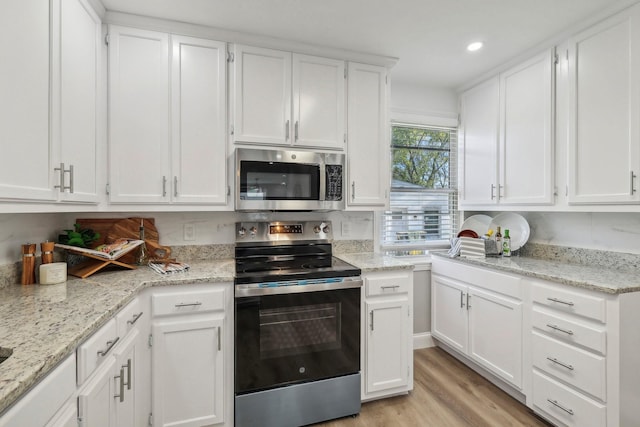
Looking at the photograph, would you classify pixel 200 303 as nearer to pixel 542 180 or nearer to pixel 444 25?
pixel 444 25

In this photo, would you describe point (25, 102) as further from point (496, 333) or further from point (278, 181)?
point (496, 333)

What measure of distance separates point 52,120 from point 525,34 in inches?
107

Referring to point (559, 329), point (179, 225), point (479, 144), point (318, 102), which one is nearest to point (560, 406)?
point (559, 329)

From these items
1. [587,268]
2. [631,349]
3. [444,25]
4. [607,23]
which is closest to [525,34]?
[607,23]

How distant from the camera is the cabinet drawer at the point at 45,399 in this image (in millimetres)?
708

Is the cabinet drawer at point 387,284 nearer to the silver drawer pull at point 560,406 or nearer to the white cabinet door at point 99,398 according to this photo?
the silver drawer pull at point 560,406

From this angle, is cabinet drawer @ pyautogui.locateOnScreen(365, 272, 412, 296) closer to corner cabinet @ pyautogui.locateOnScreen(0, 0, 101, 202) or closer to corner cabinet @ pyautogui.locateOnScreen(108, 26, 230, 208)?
corner cabinet @ pyautogui.locateOnScreen(108, 26, 230, 208)

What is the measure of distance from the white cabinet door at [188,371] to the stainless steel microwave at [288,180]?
0.77m

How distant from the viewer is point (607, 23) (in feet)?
5.93

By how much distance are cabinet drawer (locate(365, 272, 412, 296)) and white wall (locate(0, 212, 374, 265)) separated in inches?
26.3

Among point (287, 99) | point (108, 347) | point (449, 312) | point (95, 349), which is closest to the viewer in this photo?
point (95, 349)

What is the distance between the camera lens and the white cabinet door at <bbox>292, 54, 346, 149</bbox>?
7.25 ft

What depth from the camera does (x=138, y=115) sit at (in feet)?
6.27

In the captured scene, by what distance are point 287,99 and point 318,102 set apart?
0.23m
